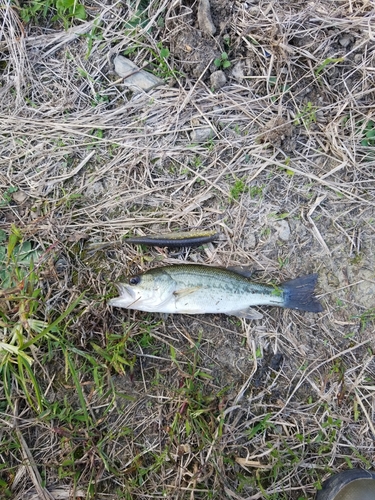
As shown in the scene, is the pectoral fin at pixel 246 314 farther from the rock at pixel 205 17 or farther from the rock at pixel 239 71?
the rock at pixel 205 17

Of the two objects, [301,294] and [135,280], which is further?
[301,294]

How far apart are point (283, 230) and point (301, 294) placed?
618 mm

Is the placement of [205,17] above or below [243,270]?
above

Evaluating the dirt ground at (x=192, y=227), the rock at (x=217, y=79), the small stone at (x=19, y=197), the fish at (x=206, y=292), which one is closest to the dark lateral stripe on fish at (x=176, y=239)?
the dirt ground at (x=192, y=227)

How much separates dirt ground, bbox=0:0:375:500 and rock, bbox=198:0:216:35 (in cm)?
1

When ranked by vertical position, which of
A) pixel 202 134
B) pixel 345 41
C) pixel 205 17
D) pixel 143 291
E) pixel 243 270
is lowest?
pixel 243 270

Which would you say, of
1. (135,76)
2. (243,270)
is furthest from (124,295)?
(135,76)

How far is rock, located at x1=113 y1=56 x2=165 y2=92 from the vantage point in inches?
155

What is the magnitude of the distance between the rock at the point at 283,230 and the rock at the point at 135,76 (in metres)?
1.77

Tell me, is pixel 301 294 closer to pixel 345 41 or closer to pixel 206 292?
pixel 206 292

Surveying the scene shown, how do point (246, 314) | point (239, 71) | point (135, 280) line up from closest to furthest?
point (135, 280) → point (246, 314) → point (239, 71)

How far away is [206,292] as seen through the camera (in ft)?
11.6

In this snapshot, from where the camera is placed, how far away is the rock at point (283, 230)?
383 cm

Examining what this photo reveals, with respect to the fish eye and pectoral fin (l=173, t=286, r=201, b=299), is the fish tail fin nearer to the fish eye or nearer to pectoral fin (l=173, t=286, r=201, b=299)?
pectoral fin (l=173, t=286, r=201, b=299)
